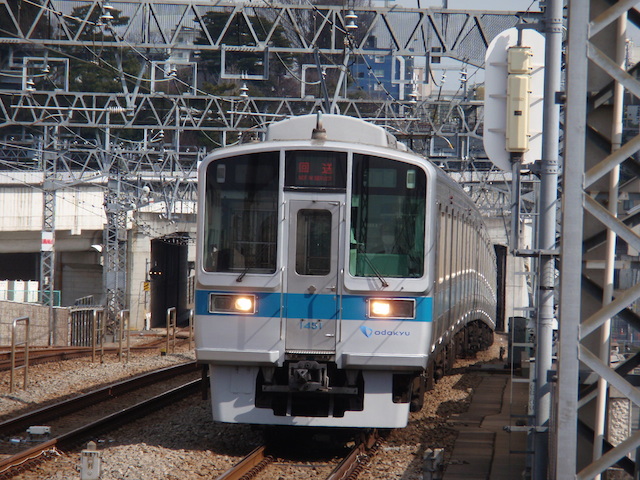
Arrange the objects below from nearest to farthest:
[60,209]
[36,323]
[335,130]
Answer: [335,130], [36,323], [60,209]

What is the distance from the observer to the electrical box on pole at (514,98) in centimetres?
648

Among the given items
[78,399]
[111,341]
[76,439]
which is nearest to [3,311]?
[111,341]

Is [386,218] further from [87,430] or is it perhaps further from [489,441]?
[87,430]

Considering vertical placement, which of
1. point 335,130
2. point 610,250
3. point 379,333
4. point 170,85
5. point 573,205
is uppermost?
point 170,85

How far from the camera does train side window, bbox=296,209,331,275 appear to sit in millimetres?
8344

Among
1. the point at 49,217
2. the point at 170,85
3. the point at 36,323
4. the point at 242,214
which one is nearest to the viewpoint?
the point at 242,214

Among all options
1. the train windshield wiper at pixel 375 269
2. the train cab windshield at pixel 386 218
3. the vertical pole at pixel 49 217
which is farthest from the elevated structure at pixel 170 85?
the train windshield wiper at pixel 375 269

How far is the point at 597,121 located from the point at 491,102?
244cm

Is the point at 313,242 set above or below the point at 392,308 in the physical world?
above

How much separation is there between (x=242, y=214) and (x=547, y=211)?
2.89 m

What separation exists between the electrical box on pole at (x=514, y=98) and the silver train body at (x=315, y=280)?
179 cm

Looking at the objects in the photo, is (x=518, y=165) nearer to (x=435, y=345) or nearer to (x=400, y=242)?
(x=400, y=242)

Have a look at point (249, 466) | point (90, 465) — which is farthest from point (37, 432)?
point (90, 465)

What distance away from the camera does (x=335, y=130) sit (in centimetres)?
921
